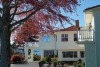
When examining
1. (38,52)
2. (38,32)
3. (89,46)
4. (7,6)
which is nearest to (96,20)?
(89,46)

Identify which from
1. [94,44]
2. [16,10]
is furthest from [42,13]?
[94,44]

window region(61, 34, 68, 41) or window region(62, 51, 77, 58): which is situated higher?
window region(61, 34, 68, 41)

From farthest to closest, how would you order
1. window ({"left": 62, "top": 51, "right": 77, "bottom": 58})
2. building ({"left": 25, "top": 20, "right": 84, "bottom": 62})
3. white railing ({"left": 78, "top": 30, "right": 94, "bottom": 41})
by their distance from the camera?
window ({"left": 62, "top": 51, "right": 77, "bottom": 58}) < building ({"left": 25, "top": 20, "right": 84, "bottom": 62}) < white railing ({"left": 78, "top": 30, "right": 94, "bottom": 41})

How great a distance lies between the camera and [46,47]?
64.6 meters

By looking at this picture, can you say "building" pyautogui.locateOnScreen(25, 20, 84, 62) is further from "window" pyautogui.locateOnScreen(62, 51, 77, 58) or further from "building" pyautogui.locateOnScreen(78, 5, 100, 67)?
"building" pyautogui.locateOnScreen(78, 5, 100, 67)

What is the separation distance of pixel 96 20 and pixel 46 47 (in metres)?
Answer: 36.1

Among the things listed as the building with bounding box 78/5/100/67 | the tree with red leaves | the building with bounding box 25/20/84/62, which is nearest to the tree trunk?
the tree with red leaves

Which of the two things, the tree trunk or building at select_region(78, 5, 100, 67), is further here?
building at select_region(78, 5, 100, 67)

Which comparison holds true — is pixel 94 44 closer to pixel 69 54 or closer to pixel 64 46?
pixel 69 54

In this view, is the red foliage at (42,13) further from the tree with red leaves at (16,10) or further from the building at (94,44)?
the building at (94,44)

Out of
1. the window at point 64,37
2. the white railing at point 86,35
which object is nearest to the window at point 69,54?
the window at point 64,37

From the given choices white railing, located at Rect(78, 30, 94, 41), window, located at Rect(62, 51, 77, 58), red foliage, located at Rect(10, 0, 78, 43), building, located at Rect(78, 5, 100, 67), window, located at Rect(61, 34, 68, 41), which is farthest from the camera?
window, located at Rect(61, 34, 68, 41)

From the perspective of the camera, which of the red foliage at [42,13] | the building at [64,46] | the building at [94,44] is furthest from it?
the building at [64,46]

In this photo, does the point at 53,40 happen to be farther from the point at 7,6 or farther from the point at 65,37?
the point at 7,6
